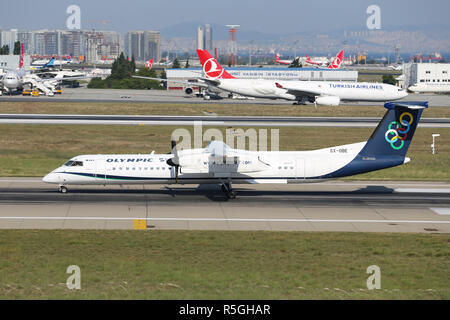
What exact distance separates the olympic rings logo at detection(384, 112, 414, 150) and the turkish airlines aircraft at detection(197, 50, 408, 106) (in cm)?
5223

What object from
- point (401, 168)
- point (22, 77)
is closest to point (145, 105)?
point (22, 77)

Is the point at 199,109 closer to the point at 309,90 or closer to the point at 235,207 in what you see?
the point at 309,90

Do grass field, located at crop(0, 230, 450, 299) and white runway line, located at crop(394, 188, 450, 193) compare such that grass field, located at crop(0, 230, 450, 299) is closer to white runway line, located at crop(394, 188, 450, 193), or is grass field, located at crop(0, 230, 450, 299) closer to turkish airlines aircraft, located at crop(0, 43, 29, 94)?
white runway line, located at crop(394, 188, 450, 193)

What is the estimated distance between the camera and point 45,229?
95.6ft

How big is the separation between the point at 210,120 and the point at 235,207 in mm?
37797

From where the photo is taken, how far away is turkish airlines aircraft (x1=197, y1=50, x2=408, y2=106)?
9044cm

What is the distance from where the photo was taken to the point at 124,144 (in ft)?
186

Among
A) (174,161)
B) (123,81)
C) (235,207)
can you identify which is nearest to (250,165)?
(235,207)

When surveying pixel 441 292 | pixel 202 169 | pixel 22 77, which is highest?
pixel 22 77

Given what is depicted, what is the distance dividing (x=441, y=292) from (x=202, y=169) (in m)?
18.8

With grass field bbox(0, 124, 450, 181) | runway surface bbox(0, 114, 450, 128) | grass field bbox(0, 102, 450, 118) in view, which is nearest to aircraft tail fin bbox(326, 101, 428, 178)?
grass field bbox(0, 124, 450, 181)
